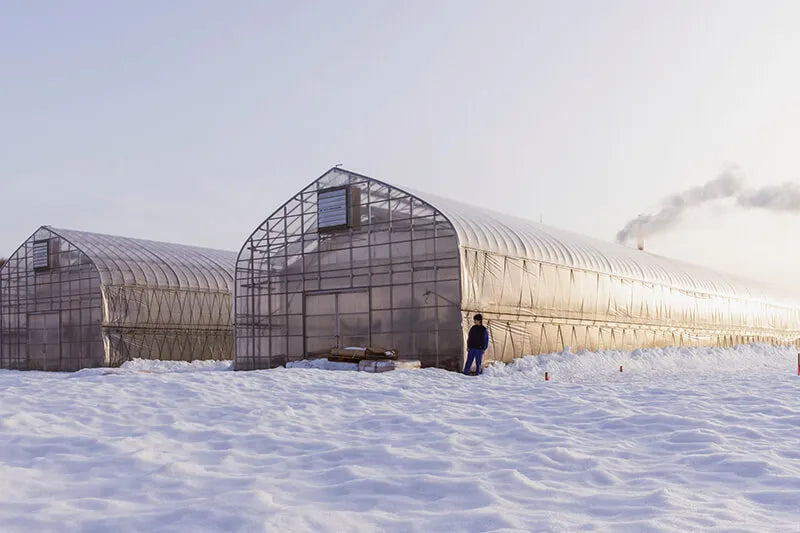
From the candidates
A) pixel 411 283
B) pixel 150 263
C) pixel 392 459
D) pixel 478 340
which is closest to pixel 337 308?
pixel 411 283

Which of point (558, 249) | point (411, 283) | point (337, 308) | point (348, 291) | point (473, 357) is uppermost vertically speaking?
point (558, 249)

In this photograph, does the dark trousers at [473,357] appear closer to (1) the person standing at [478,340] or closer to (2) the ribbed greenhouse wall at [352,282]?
(1) the person standing at [478,340]

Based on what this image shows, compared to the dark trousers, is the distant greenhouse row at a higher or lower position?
higher

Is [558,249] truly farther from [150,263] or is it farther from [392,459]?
[392,459]

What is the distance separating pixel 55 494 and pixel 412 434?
4.42 meters

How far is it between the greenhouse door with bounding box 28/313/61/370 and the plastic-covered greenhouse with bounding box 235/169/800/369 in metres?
10.7

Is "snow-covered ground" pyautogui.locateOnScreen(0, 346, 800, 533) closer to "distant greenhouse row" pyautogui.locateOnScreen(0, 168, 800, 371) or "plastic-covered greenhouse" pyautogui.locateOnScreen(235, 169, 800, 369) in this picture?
"plastic-covered greenhouse" pyautogui.locateOnScreen(235, 169, 800, 369)

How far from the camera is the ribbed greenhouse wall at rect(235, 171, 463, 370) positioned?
24.9m

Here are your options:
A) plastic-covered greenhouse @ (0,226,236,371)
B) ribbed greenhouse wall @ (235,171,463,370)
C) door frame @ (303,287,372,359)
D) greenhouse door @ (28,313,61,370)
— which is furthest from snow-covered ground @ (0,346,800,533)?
greenhouse door @ (28,313,61,370)

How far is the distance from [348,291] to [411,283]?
2.77 metres

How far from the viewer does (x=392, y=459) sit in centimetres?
847

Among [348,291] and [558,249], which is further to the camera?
[558,249]

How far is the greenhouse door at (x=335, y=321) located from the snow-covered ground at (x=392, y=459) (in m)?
11.9

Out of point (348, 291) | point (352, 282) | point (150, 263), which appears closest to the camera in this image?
point (352, 282)
